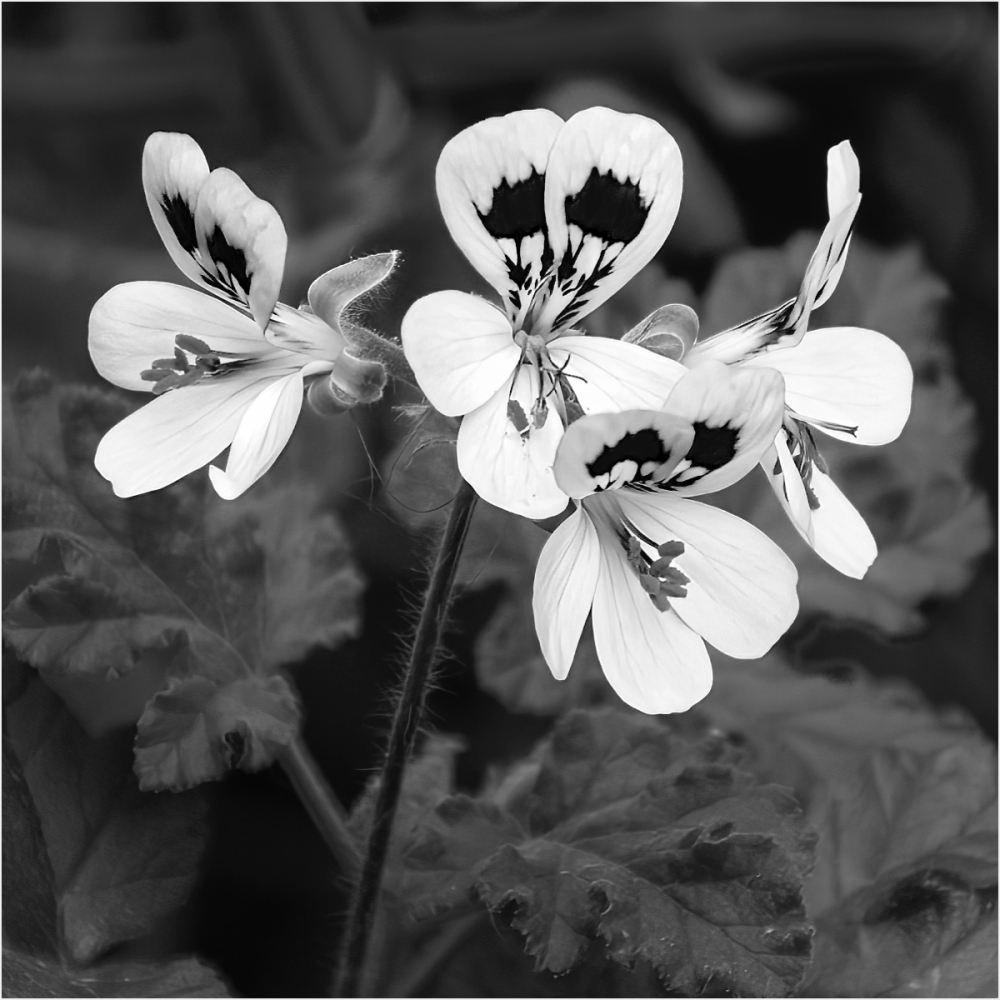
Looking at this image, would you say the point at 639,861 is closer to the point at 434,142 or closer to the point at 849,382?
the point at 849,382

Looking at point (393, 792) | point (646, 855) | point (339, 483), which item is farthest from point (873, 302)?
point (393, 792)

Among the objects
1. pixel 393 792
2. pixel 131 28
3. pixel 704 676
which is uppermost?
pixel 131 28

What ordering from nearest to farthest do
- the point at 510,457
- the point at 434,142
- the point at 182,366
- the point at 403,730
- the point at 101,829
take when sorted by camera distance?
1. the point at 510,457
2. the point at 182,366
3. the point at 403,730
4. the point at 101,829
5. the point at 434,142

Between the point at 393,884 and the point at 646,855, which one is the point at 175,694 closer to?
the point at 393,884

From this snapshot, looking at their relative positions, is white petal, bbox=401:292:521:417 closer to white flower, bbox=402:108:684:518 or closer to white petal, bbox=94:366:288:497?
white flower, bbox=402:108:684:518

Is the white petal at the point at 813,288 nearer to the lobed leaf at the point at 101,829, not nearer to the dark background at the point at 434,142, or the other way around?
the dark background at the point at 434,142

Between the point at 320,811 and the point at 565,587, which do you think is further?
the point at 320,811

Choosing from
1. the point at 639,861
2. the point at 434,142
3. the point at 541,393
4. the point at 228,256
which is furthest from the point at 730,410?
the point at 434,142

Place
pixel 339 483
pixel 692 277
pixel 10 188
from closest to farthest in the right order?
1. pixel 339 483
2. pixel 10 188
3. pixel 692 277
